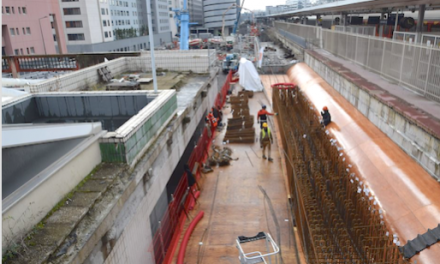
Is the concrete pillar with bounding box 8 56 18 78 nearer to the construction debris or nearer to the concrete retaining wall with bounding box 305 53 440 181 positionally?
the construction debris

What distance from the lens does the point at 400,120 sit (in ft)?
27.2

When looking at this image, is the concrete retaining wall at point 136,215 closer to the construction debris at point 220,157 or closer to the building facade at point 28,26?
the construction debris at point 220,157

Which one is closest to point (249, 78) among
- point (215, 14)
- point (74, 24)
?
point (74, 24)

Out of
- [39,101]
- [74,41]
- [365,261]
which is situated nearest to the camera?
[365,261]

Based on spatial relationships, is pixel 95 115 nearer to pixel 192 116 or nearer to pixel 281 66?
pixel 192 116

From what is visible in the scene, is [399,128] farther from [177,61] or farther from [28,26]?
[28,26]

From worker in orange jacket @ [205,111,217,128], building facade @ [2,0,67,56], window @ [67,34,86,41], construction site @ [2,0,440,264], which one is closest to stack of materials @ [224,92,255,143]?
construction site @ [2,0,440,264]

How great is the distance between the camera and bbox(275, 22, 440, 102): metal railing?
28.3ft

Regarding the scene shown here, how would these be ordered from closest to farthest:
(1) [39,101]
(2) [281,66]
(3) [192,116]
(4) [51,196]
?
(4) [51,196], (1) [39,101], (3) [192,116], (2) [281,66]

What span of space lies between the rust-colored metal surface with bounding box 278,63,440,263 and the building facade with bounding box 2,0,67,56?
1204 inches

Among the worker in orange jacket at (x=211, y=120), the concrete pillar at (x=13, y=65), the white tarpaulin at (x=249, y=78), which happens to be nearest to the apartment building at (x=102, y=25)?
the concrete pillar at (x=13, y=65)

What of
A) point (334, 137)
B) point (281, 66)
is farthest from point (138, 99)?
point (281, 66)

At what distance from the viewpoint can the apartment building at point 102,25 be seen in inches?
2005

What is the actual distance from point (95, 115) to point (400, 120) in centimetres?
808
